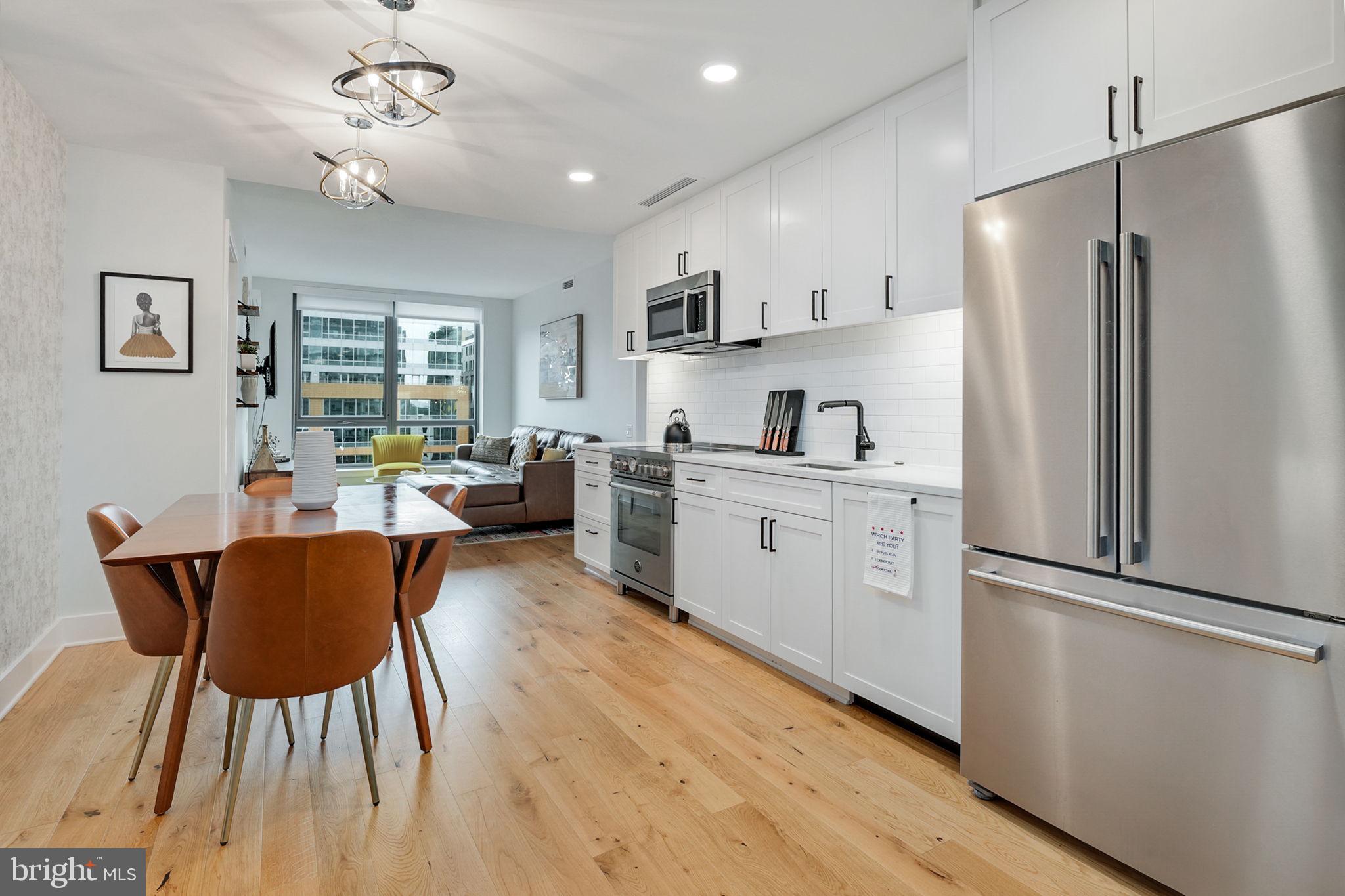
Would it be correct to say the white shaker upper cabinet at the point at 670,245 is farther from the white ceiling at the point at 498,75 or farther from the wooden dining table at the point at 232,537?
the wooden dining table at the point at 232,537

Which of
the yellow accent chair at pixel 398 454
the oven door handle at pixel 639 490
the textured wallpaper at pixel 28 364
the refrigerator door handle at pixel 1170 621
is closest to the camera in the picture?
the refrigerator door handle at pixel 1170 621

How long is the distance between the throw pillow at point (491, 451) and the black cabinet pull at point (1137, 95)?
7.06 meters

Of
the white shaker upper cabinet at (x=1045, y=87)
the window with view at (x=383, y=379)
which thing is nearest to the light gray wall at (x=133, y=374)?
the white shaker upper cabinet at (x=1045, y=87)

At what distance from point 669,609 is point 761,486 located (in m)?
1.12

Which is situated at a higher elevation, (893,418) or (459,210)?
(459,210)

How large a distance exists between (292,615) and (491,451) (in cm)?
636

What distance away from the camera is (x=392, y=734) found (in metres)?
2.43

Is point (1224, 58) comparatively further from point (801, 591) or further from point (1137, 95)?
point (801, 591)

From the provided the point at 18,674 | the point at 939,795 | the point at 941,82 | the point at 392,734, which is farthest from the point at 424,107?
the point at 18,674

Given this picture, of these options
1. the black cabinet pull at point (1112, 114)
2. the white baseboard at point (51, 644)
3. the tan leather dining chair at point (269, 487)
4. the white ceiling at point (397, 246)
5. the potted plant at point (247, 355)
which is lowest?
the white baseboard at point (51, 644)

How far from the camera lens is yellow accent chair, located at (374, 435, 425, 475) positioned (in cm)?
858

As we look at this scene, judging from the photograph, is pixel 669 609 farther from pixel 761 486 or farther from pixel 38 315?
pixel 38 315

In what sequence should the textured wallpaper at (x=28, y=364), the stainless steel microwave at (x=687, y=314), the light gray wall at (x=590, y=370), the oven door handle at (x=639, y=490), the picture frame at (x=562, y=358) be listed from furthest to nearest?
the picture frame at (x=562, y=358) < the light gray wall at (x=590, y=370) < the stainless steel microwave at (x=687, y=314) < the oven door handle at (x=639, y=490) < the textured wallpaper at (x=28, y=364)

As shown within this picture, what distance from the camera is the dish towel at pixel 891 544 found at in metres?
2.31
